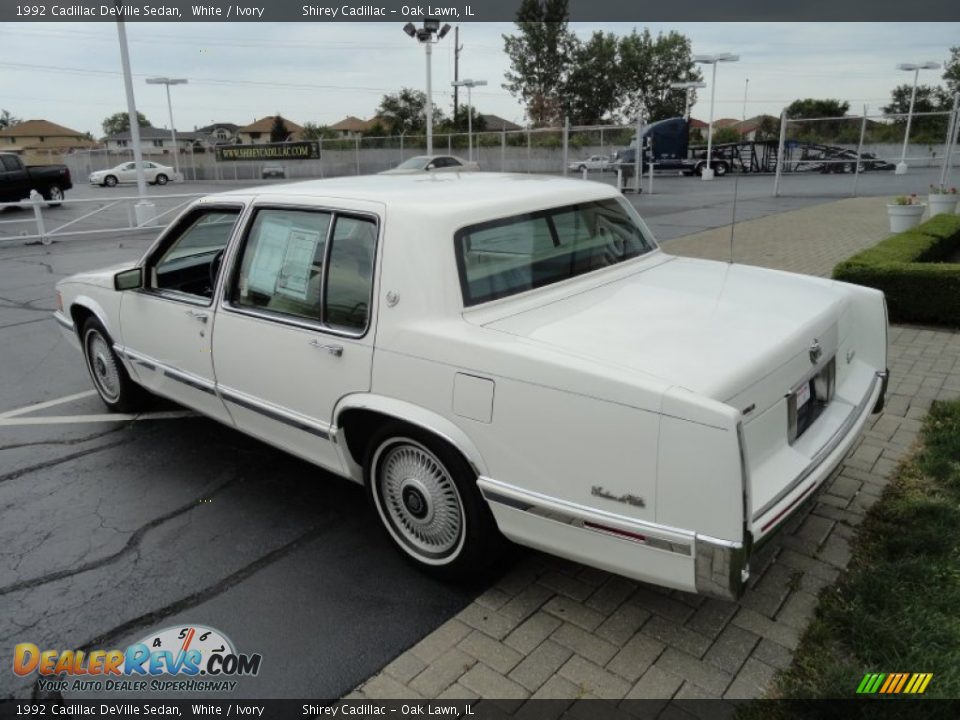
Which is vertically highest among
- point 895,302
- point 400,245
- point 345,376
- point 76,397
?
point 400,245

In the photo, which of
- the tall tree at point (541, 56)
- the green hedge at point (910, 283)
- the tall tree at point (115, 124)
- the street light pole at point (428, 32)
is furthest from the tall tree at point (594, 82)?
the tall tree at point (115, 124)

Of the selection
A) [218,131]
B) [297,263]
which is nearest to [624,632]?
[297,263]

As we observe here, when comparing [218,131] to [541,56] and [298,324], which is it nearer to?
[541,56]

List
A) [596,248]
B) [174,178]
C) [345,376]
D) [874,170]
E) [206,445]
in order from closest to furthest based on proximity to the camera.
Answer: [345,376] < [596,248] < [206,445] < [874,170] < [174,178]

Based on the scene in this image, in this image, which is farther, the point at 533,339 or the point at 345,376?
the point at 345,376

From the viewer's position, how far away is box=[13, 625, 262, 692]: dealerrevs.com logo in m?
2.70

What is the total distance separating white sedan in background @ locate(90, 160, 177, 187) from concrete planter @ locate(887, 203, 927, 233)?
135 feet

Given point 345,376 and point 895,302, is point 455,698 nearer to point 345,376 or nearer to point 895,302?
point 345,376

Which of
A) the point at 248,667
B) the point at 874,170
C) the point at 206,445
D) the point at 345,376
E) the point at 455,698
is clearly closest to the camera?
the point at 455,698

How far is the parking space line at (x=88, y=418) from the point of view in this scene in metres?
5.27

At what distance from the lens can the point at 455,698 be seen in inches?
100

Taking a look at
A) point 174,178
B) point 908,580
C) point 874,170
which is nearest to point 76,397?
point 908,580

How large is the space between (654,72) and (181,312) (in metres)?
77.9

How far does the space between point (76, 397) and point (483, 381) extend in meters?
4.62
